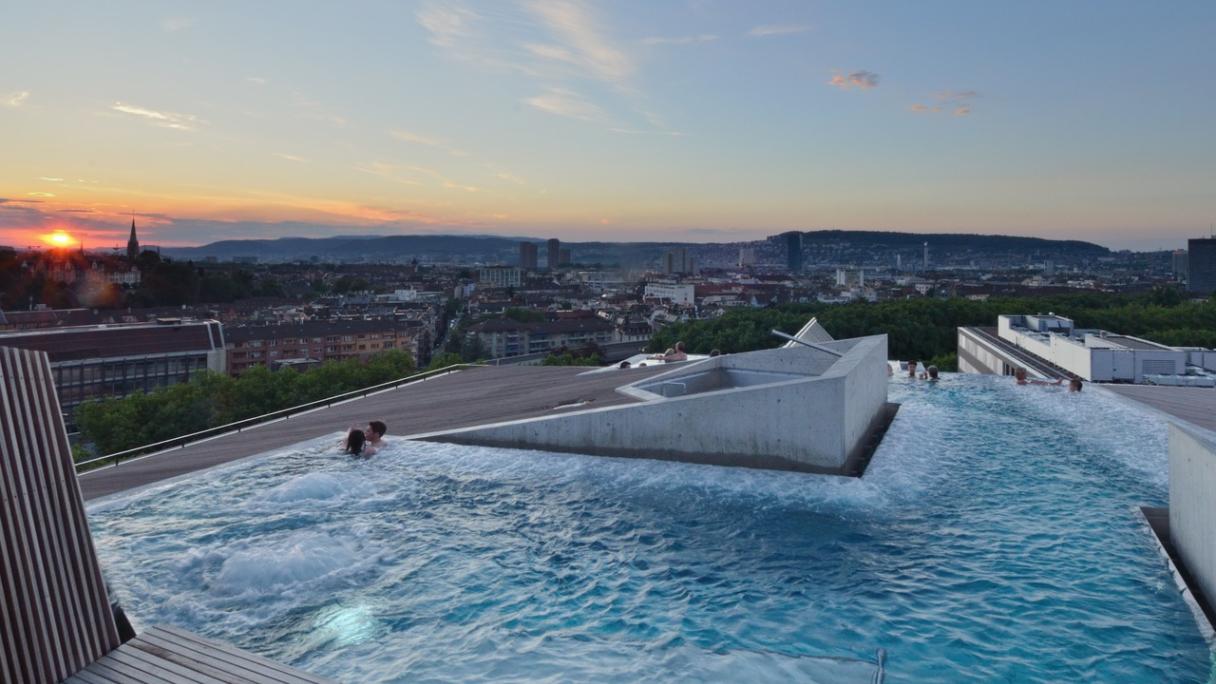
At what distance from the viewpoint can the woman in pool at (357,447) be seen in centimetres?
1361

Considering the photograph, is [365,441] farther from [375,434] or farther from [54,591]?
[54,591]

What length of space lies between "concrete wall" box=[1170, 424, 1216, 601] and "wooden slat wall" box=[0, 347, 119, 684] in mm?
9781

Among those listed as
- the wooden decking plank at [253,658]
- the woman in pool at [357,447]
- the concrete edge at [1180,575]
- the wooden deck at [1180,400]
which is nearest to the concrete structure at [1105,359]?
the wooden deck at [1180,400]

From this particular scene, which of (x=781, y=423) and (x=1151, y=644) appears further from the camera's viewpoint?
(x=781, y=423)

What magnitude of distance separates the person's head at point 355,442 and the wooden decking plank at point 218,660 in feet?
25.2

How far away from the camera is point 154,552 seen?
30.0 ft

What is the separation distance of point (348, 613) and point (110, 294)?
406 feet

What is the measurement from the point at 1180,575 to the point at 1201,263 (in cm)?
18665

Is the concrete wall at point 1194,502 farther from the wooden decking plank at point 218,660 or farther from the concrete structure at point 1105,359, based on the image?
the concrete structure at point 1105,359

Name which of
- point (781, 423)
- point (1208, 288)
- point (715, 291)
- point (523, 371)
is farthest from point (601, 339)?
point (1208, 288)

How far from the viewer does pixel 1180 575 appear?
845 centimetres

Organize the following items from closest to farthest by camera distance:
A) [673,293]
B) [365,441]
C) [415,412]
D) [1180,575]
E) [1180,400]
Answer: [1180,575], [365,441], [415,412], [1180,400], [673,293]

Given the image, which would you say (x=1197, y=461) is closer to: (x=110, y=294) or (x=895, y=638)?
(x=895, y=638)

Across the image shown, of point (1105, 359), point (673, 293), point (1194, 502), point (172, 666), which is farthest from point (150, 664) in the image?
point (673, 293)
